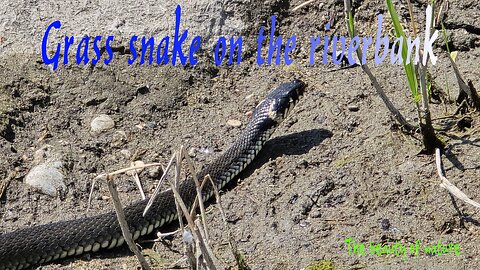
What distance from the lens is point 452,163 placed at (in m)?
6.80

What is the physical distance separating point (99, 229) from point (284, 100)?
209 cm

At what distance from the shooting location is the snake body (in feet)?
22.5

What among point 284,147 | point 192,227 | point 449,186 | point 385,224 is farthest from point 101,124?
point 449,186

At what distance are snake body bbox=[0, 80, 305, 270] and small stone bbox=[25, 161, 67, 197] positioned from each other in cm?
60

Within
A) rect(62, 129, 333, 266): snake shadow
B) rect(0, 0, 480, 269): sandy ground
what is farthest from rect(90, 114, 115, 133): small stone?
rect(62, 129, 333, 266): snake shadow

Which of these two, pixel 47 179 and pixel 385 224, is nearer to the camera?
pixel 385 224

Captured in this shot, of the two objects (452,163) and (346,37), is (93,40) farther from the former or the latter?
(452,163)

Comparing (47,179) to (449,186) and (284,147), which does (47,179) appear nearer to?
(284,147)

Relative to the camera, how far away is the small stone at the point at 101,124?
829 centimetres

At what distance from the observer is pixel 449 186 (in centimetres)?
551

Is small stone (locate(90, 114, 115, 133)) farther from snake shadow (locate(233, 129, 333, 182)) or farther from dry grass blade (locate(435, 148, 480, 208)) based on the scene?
dry grass blade (locate(435, 148, 480, 208))

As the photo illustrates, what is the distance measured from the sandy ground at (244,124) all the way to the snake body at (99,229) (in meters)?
0.13

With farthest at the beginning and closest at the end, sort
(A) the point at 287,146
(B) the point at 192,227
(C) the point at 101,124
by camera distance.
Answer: (C) the point at 101,124
(A) the point at 287,146
(B) the point at 192,227

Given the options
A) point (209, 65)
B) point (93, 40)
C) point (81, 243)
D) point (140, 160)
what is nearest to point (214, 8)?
point (209, 65)
